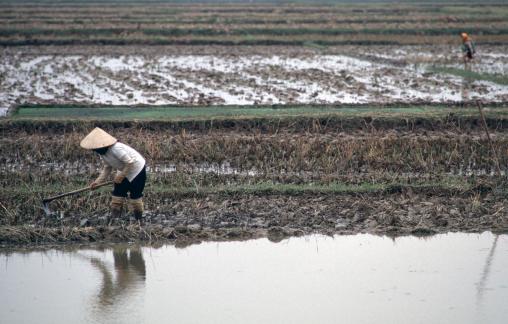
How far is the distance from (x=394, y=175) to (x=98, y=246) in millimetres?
3454

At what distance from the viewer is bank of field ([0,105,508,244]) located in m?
7.10

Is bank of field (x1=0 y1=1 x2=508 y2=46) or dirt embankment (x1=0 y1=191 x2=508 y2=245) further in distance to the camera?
bank of field (x1=0 y1=1 x2=508 y2=46)

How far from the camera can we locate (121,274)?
603cm

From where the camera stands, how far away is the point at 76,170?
8672mm

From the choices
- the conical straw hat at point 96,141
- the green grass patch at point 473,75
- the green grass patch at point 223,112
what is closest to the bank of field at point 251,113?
the green grass patch at point 223,112

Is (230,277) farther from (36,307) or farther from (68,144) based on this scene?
(68,144)

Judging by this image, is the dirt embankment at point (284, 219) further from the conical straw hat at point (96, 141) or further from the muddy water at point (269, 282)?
the conical straw hat at point (96, 141)

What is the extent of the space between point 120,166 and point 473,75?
10.4 meters

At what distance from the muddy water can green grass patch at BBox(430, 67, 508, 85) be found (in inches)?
338

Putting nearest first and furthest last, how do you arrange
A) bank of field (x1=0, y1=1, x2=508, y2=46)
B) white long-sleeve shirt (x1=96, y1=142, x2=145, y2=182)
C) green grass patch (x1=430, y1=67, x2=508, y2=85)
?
white long-sleeve shirt (x1=96, y1=142, x2=145, y2=182) → green grass patch (x1=430, y1=67, x2=508, y2=85) → bank of field (x1=0, y1=1, x2=508, y2=46)

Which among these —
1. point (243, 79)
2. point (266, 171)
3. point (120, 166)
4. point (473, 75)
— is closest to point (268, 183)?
point (266, 171)

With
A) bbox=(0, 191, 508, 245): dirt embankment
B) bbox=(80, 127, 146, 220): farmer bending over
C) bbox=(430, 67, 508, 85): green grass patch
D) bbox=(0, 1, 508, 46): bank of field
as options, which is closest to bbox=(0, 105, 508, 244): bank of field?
bbox=(0, 191, 508, 245): dirt embankment

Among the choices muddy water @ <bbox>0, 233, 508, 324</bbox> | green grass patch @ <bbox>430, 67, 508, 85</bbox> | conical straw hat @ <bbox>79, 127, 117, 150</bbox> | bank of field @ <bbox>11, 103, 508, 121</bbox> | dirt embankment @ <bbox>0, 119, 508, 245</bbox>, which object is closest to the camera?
muddy water @ <bbox>0, 233, 508, 324</bbox>

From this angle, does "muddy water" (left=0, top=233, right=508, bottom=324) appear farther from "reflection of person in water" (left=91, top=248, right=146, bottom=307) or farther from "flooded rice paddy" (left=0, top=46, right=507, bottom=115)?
"flooded rice paddy" (left=0, top=46, right=507, bottom=115)
